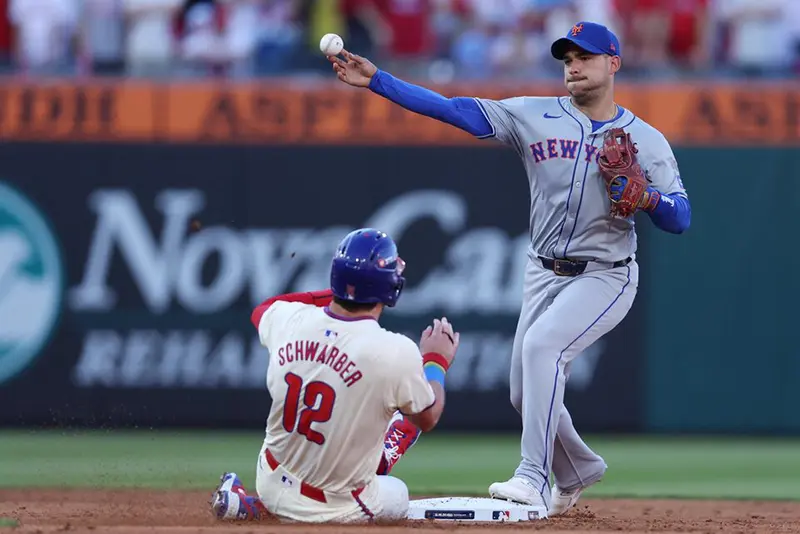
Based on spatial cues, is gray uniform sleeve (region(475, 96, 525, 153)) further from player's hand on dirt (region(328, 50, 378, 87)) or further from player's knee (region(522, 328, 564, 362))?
player's knee (region(522, 328, 564, 362))

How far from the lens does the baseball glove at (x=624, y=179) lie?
19.7 feet

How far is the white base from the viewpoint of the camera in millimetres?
5938

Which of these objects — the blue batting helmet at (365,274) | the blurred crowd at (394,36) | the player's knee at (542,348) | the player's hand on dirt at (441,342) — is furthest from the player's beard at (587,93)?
the blurred crowd at (394,36)

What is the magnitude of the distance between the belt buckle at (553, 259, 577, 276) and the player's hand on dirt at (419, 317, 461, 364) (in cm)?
92

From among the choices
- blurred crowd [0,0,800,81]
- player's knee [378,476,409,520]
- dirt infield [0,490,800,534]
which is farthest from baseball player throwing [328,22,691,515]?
blurred crowd [0,0,800,81]

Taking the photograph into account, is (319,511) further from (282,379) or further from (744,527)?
(744,527)

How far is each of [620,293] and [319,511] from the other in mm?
1801

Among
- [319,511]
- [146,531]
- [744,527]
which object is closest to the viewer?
[146,531]

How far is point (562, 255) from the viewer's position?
638 cm

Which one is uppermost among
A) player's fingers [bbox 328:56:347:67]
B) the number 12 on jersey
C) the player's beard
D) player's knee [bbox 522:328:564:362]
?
player's fingers [bbox 328:56:347:67]

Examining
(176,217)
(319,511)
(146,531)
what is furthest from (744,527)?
(176,217)

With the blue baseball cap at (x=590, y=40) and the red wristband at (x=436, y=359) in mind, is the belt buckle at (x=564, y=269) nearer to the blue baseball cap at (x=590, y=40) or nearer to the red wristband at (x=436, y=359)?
the blue baseball cap at (x=590, y=40)

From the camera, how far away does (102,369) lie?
1138 centimetres

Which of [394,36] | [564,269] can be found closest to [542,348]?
[564,269]
